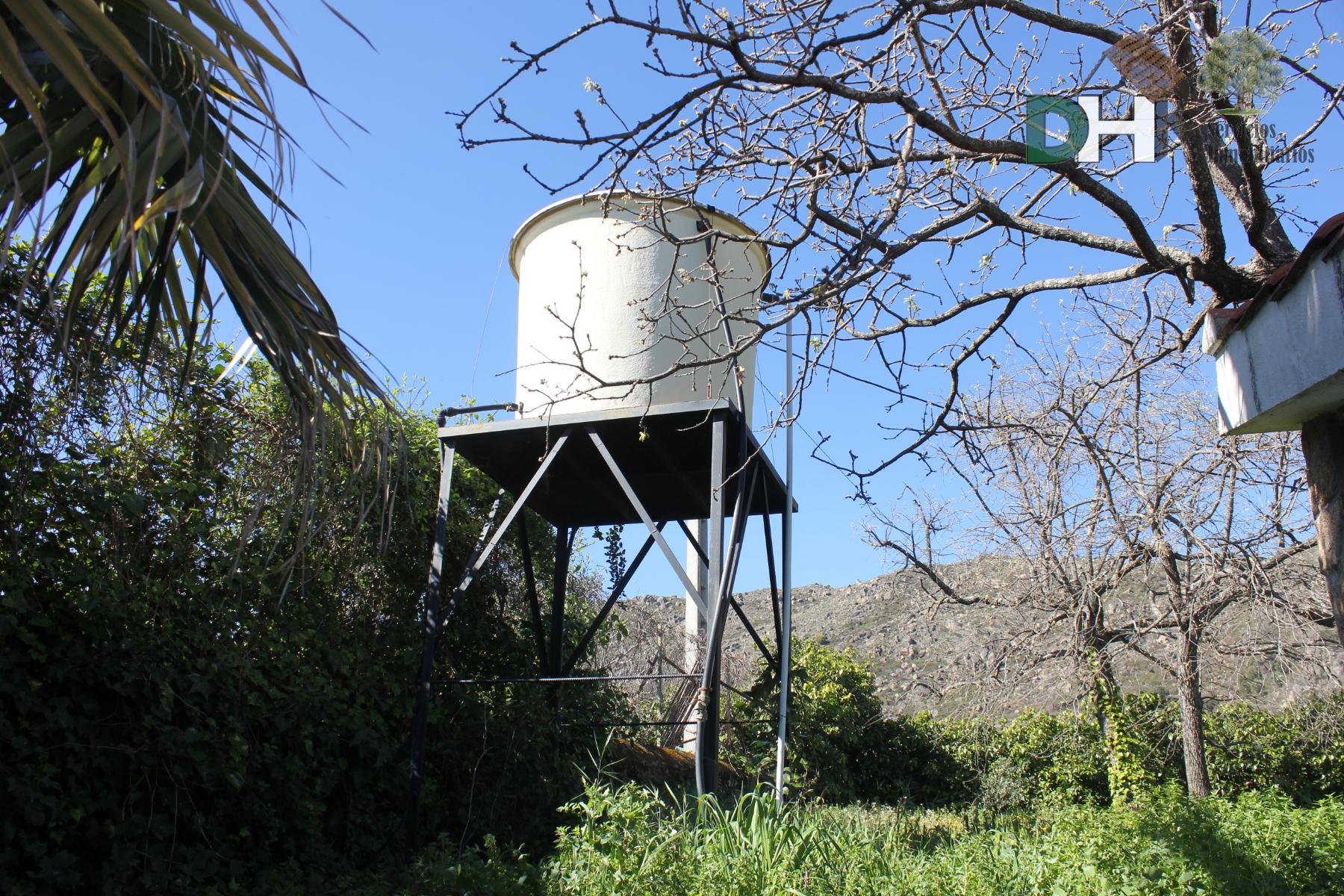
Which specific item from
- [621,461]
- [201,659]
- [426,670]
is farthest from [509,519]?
[201,659]

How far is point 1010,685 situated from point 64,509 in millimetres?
9570

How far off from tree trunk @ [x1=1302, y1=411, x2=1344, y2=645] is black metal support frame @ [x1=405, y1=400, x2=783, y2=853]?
262cm

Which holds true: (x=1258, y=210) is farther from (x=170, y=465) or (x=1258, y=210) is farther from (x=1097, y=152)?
(x=170, y=465)

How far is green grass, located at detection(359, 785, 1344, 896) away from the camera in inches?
174

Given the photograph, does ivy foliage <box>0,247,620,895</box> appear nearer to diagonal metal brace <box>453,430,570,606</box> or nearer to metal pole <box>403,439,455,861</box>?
metal pole <box>403,439,455,861</box>

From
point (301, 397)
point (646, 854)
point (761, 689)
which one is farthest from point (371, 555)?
point (301, 397)

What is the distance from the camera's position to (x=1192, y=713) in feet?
34.5

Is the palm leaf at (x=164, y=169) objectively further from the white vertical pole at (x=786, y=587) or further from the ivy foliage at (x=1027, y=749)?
the ivy foliage at (x=1027, y=749)

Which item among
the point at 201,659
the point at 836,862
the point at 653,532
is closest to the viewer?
the point at 836,862

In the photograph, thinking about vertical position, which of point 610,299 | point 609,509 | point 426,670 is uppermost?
point 610,299

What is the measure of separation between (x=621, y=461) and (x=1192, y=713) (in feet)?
22.7

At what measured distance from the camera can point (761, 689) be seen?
8.52 m

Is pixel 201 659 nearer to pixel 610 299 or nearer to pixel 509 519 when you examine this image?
pixel 509 519

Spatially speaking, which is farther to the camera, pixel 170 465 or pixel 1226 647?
pixel 1226 647
